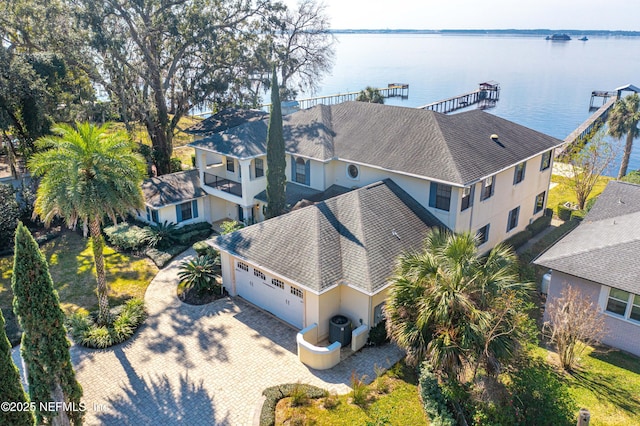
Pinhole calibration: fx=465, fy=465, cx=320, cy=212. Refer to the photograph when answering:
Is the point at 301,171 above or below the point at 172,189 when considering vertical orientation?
above

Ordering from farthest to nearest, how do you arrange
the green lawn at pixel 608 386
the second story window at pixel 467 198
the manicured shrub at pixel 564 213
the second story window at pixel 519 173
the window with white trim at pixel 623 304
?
the manicured shrub at pixel 564 213 < the second story window at pixel 519 173 < the second story window at pixel 467 198 < the window with white trim at pixel 623 304 < the green lawn at pixel 608 386

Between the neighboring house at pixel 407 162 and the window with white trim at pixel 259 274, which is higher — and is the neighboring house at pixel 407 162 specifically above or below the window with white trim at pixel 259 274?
above

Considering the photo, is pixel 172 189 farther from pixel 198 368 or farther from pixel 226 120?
pixel 198 368

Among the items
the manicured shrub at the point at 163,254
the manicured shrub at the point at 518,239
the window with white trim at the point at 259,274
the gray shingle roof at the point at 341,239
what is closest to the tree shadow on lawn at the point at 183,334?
the window with white trim at the point at 259,274

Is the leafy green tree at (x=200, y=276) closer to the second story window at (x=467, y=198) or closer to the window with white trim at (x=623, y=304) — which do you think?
the second story window at (x=467, y=198)

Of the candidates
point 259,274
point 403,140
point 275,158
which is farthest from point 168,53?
point 259,274

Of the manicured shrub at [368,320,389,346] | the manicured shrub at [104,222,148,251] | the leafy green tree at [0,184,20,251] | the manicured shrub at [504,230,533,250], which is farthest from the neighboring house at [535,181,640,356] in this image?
the leafy green tree at [0,184,20,251]

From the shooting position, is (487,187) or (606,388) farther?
(487,187)
